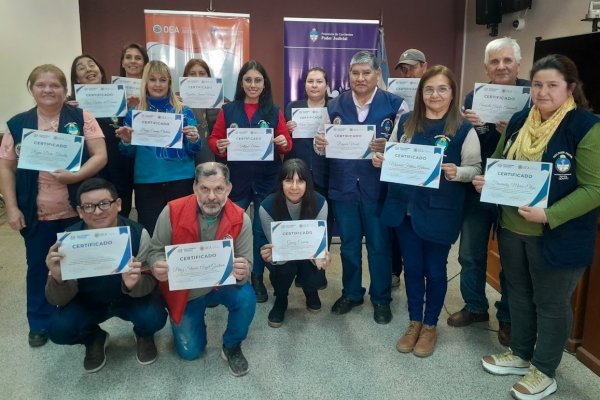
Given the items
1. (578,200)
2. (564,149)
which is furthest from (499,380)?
(564,149)

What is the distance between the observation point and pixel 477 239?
8.65 ft

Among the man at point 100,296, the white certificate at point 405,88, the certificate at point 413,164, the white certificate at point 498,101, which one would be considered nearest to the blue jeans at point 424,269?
the certificate at point 413,164

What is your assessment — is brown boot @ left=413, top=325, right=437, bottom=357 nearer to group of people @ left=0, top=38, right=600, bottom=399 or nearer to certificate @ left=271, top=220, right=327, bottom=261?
group of people @ left=0, top=38, right=600, bottom=399

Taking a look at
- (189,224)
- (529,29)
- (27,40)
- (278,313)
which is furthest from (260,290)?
(529,29)

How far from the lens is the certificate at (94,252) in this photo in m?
1.97

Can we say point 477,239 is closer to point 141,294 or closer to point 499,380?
point 499,380

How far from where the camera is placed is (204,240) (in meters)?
2.28

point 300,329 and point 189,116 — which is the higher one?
point 189,116

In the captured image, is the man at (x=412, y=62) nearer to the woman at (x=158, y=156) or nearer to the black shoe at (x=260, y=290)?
the woman at (x=158, y=156)

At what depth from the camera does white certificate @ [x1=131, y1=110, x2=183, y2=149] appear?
261 centimetres

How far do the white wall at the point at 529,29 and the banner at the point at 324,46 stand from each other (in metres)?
1.44

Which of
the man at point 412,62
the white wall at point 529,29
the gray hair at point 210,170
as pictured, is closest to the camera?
the gray hair at point 210,170

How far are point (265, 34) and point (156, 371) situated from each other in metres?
4.69

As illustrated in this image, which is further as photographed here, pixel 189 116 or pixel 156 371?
pixel 189 116
